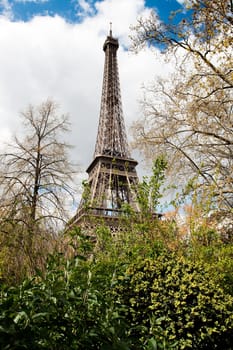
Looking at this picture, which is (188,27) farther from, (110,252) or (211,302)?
(211,302)

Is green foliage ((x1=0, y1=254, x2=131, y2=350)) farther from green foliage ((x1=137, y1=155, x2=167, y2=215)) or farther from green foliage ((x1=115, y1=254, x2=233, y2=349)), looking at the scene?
green foliage ((x1=137, y1=155, x2=167, y2=215))

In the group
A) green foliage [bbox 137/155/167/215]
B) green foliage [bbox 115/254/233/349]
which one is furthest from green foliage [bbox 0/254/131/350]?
green foliage [bbox 137/155/167/215]

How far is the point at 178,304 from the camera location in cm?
358

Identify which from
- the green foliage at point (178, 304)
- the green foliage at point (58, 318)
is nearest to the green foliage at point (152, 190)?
the green foliage at point (178, 304)

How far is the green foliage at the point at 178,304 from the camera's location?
11.5 feet

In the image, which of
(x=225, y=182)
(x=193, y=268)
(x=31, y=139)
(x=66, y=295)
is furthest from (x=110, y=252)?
(x=31, y=139)

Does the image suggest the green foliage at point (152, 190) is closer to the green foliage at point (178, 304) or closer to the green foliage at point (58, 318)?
the green foliage at point (178, 304)

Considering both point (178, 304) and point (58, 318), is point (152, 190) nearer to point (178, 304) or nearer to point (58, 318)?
point (178, 304)

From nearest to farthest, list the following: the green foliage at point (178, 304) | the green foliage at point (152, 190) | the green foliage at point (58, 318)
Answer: the green foliage at point (58, 318) → the green foliage at point (178, 304) → the green foliage at point (152, 190)

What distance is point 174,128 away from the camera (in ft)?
32.0

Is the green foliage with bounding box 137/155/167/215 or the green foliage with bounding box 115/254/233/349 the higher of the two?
the green foliage with bounding box 137/155/167/215

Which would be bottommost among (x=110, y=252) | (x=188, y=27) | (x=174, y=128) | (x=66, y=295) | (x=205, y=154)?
(x=66, y=295)

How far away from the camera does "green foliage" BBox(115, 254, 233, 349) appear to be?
3492 millimetres

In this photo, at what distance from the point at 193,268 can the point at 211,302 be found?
Answer: 0.57 metres
